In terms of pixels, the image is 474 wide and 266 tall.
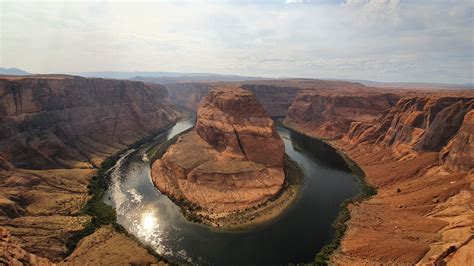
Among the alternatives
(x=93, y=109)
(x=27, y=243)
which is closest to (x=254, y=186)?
(x=27, y=243)

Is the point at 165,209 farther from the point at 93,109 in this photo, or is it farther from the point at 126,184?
the point at 93,109

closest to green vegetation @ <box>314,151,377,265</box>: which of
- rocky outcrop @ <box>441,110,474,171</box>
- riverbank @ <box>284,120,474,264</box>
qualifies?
riverbank @ <box>284,120,474,264</box>

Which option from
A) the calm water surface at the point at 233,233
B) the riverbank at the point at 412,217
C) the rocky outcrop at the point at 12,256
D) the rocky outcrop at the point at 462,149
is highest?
the rocky outcrop at the point at 462,149

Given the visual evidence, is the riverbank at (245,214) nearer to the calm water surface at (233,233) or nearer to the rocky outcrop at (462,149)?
the calm water surface at (233,233)

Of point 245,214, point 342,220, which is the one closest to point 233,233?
point 245,214

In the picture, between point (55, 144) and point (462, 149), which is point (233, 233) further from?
point (55, 144)

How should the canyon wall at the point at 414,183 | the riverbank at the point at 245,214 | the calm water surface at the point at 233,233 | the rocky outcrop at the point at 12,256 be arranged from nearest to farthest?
the rocky outcrop at the point at 12,256, the canyon wall at the point at 414,183, the calm water surface at the point at 233,233, the riverbank at the point at 245,214

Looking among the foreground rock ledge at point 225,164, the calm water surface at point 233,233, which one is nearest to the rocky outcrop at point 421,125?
the calm water surface at point 233,233
